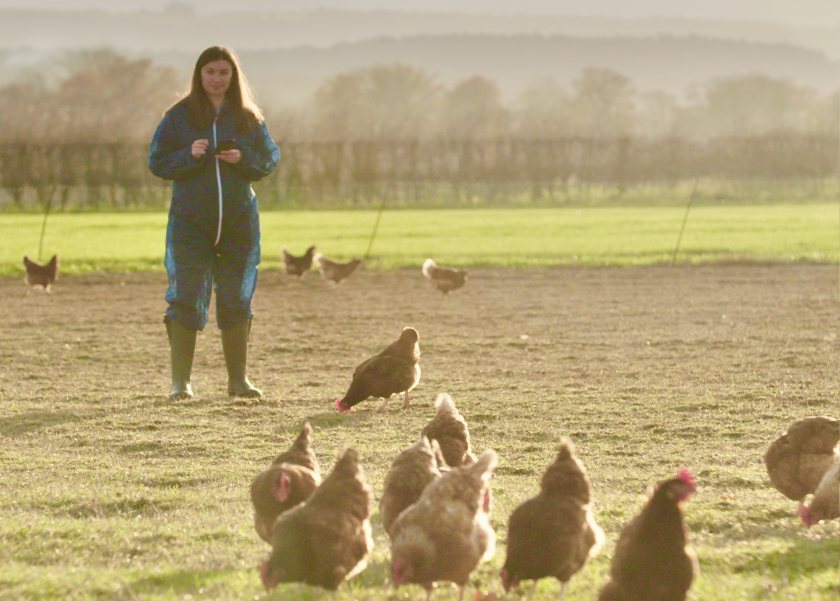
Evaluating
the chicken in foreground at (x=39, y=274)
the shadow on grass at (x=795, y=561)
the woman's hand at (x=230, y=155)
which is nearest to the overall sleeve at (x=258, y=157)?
the woman's hand at (x=230, y=155)

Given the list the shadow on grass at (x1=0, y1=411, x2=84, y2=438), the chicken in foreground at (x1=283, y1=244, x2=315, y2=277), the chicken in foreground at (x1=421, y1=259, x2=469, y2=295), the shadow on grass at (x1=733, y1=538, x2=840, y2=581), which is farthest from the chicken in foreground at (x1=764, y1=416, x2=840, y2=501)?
the chicken in foreground at (x1=283, y1=244, x2=315, y2=277)

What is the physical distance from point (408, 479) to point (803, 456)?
8.22 feet

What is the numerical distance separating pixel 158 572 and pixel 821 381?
786cm

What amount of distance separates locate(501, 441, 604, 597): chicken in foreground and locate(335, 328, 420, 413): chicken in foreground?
4742 millimetres

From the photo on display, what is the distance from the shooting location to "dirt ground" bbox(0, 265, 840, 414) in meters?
12.5

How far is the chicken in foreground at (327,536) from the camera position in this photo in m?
5.58

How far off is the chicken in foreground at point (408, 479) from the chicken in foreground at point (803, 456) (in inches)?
87.1

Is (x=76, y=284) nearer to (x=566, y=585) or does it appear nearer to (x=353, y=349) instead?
(x=353, y=349)

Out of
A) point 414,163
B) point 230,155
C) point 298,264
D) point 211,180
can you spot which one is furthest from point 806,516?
point 414,163

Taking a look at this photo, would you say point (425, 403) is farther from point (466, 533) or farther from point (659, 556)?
point (659, 556)

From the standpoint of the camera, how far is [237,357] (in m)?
11.6

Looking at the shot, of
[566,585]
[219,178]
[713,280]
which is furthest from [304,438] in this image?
[713,280]

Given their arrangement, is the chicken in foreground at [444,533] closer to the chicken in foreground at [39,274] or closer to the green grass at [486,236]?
the chicken in foreground at [39,274]

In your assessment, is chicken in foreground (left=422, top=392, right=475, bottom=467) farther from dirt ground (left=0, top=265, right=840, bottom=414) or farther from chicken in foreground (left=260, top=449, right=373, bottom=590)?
dirt ground (left=0, top=265, right=840, bottom=414)
